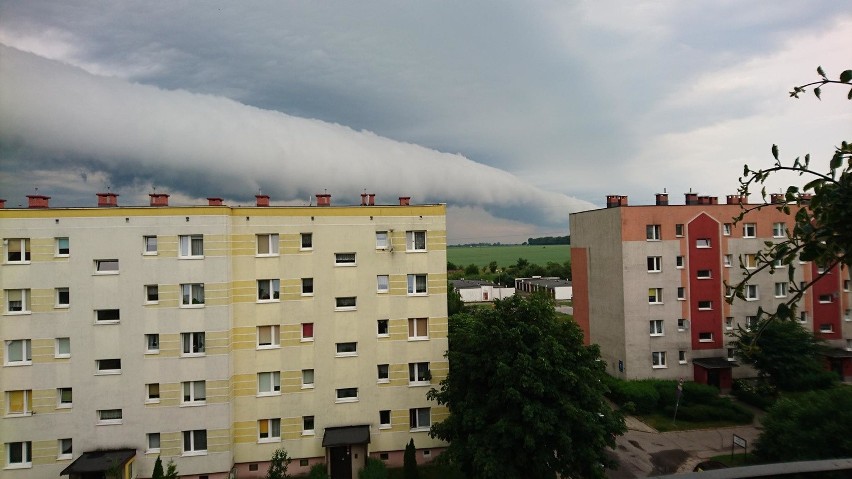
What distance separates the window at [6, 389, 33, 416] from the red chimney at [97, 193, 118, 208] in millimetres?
9703

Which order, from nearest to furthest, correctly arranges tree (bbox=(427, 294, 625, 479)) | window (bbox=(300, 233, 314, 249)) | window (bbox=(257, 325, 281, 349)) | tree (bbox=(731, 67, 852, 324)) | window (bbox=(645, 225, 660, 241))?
1. tree (bbox=(731, 67, 852, 324))
2. tree (bbox=(427, 294, 625, 479))
3. window (bbox=(257, 325, 281, 349))
4. window (bbox=(300, 233, 314, 249))
5. window (bbox=(645, 225, 660, 241))

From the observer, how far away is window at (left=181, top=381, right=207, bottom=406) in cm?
2148

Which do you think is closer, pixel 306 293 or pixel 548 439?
pixel 548 439

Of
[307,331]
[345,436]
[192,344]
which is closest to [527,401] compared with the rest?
[345,436]

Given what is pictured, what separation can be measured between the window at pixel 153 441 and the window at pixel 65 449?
3531mm

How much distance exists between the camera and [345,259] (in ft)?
76.9

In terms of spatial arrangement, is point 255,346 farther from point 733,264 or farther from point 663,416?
point 733,264

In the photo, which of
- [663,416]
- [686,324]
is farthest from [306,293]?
[686,324]

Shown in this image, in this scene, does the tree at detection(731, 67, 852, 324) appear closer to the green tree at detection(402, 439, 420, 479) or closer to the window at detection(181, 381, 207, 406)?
the green tree at detection(402, 439, 420, 479)

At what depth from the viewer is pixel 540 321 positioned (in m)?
19.1

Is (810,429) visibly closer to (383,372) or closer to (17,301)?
(383,372)

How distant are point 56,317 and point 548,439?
23.7 meters

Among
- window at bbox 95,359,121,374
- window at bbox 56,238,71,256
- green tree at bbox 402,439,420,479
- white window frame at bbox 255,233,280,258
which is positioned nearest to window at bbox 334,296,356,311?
white window frame at bbox 255,233,280,258

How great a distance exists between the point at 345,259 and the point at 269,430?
978cm
